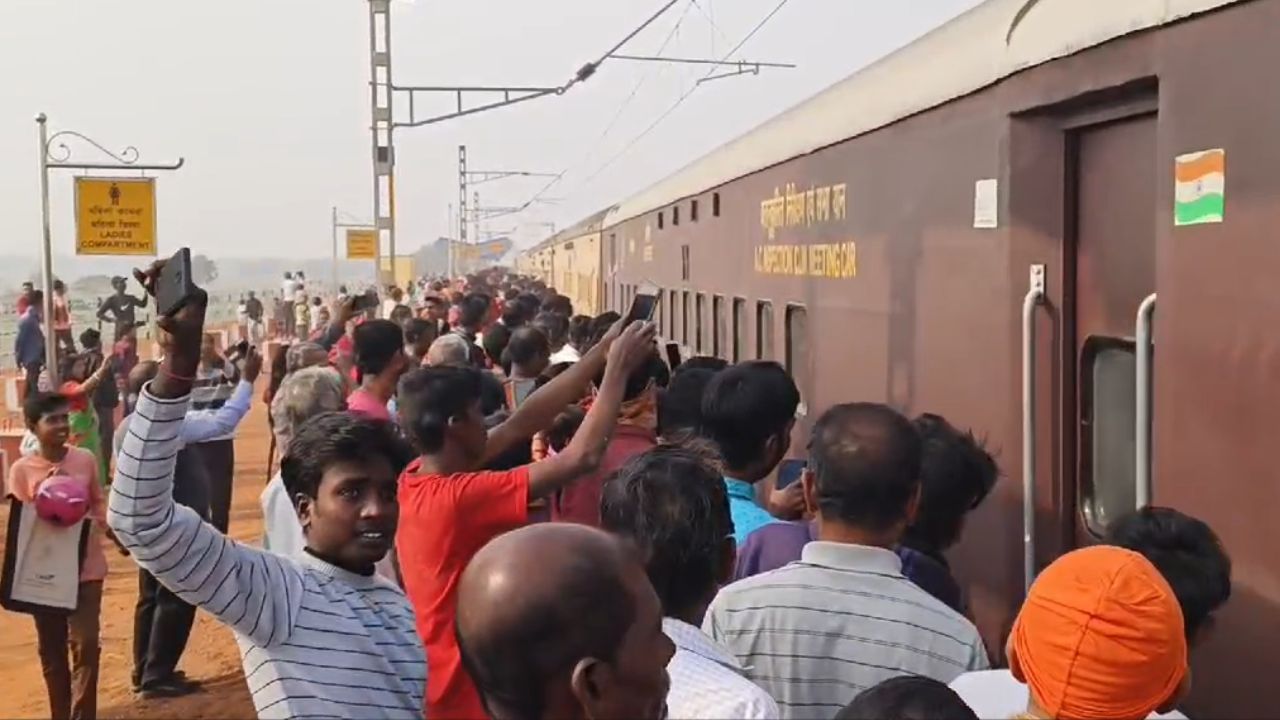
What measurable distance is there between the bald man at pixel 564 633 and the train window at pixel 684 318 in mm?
9250

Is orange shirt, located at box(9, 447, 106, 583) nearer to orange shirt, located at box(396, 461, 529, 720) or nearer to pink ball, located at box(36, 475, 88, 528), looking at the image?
pink ball, located at box(36, 475, 88, 528)

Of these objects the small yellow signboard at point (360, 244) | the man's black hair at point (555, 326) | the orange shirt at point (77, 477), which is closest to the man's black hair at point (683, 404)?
the orange shirt at point (77, 477)

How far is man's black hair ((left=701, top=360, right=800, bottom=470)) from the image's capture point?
11.3 feet

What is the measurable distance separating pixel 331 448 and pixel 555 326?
301 inches

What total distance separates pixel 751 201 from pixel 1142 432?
15.4 ft

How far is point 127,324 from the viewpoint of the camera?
14289 millimetres

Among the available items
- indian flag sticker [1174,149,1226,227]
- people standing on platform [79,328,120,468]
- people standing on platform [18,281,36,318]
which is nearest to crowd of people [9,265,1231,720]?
indian flag sticker [1174,149,1226,227]

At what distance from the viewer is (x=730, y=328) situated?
8.65 metres

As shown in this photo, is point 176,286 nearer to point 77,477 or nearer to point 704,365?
point 704,365

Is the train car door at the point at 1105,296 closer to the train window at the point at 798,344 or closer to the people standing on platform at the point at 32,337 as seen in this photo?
the train window at the point at 798,344

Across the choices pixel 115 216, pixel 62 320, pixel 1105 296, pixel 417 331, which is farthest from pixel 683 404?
pixel 62 320

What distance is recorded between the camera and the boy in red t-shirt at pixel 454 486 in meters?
3.23

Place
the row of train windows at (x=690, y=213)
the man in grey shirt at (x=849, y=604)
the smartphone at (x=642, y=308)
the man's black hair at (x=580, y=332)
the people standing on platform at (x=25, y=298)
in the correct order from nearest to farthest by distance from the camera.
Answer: the man in grey shirt at (x=849, y=604)
the smartphone at (x=642, y=308)
the man's black hair at (x=580, y=332)
the row of train windows at (x=690, y=213)
the people standing on platform at (x=25, y=298)

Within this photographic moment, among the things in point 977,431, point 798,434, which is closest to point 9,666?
point 798,434
